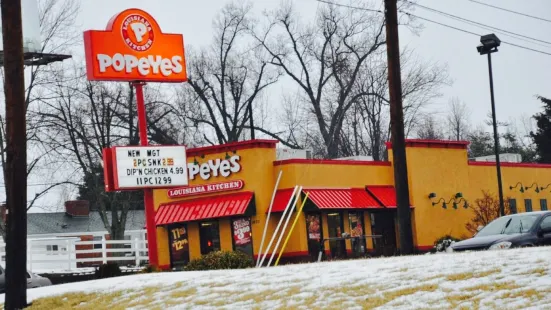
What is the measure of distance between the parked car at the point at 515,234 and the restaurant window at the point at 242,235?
13.6 m

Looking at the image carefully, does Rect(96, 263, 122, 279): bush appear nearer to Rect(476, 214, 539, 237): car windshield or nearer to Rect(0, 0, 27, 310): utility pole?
Rect(0, 0, 27, 310): utility pole

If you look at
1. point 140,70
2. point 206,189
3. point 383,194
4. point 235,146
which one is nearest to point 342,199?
point 383,194

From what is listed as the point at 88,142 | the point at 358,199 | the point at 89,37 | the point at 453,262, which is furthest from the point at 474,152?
the point at 453,262

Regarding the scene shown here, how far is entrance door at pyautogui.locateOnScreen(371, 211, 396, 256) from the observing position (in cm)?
4409

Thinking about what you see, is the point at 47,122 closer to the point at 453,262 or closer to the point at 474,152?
the point at 453,262

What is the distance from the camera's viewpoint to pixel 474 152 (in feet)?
305

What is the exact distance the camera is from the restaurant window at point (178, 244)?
4253 centimetres

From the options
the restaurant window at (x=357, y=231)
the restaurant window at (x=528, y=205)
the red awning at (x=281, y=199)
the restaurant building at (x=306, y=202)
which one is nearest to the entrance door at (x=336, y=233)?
the restaurant building at (x=306, y=202)

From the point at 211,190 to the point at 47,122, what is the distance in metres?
16.7

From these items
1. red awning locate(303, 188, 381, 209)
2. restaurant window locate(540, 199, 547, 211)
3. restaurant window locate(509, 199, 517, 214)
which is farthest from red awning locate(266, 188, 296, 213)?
restaurant window locate(540, 199, 547, 211)

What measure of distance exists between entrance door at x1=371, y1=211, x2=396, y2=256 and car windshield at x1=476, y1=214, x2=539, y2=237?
600 inches

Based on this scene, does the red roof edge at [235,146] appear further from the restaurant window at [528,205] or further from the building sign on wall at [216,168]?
the restaurant window at [528,205]

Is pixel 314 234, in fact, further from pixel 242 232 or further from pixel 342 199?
pixel 242 232

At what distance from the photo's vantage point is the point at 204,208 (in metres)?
41.4
